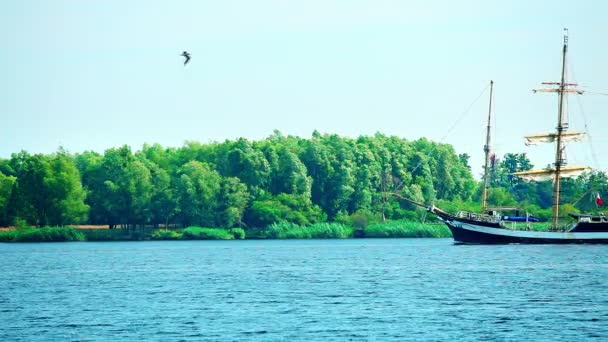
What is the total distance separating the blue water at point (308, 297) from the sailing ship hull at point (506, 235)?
21.0 metres

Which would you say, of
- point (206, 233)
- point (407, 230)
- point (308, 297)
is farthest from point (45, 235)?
point (308, 297)

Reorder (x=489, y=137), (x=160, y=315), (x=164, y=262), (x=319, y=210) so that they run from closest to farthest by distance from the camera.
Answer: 1. (x=160, y=315)
2. (x=164, y=262)
3. (x=489, y=137)
4. (x=319, y=210)

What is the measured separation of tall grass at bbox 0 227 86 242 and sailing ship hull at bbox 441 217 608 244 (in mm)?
55123

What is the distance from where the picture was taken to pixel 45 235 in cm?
16950

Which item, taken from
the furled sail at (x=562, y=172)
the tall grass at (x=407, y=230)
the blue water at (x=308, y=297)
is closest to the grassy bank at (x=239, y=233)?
the tall grass at (x=407, y=230)

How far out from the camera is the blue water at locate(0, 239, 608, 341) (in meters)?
57.0

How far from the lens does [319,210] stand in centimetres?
18700

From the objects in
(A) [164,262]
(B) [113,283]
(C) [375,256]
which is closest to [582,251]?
(C) [375,256]

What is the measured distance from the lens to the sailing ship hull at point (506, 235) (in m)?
140

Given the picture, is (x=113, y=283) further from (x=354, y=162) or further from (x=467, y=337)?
(x=354, y=162)

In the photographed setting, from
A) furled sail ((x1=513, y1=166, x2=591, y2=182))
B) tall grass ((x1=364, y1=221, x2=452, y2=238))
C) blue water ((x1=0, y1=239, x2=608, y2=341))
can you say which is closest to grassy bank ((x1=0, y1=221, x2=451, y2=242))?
tall grass ((x1=364, y1=221, x2=452, y2=238))

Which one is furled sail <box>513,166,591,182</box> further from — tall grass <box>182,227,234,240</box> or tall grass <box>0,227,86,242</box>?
tall grass <box>0,227,86,242</box>

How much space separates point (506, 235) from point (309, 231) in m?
48.8

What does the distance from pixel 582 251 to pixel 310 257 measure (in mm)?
29696
